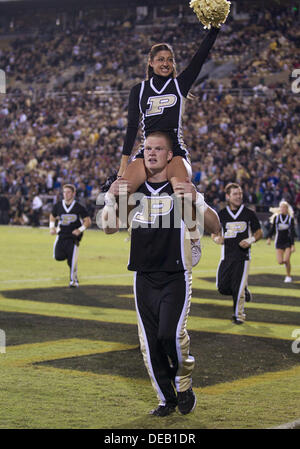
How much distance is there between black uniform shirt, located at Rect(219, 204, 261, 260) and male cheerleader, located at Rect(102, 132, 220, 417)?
5097 mm

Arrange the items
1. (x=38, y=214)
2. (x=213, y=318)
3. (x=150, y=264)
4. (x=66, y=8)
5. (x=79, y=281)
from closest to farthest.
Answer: (x=150, y=264) → (x=213, y=318) → (x=79, y=281) → (x=38, y=214) → (x=66, y=8)

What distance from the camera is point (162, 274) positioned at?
5484 millimetres

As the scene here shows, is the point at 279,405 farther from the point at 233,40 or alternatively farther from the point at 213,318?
the point at 233,40

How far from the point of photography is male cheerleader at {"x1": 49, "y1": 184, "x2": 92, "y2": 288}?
45.3ft

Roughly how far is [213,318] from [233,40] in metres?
28.3

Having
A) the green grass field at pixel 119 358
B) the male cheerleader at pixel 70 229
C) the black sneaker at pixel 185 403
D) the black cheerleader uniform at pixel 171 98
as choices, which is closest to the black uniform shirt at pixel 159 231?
the black cheerleader uniform at pixel 171 98

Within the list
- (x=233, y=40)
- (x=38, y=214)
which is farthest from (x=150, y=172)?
(x=233, y=40)

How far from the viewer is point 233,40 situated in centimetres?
3694

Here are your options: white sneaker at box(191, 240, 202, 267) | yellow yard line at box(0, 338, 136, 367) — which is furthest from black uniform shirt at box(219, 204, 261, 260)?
white sneaker at box(191, 240, 202, 267)

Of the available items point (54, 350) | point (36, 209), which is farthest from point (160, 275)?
point (36, 209)

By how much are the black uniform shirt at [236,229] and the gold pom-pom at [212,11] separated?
5.07 metres

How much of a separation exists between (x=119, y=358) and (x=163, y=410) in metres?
2.27

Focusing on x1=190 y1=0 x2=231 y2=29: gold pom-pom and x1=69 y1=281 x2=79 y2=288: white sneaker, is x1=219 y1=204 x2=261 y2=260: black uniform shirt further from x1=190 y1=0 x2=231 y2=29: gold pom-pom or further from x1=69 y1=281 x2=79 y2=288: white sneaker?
x1=190 y1=0 x2=231 y2=29: gold pom-pom

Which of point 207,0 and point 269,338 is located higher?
point 207,0
